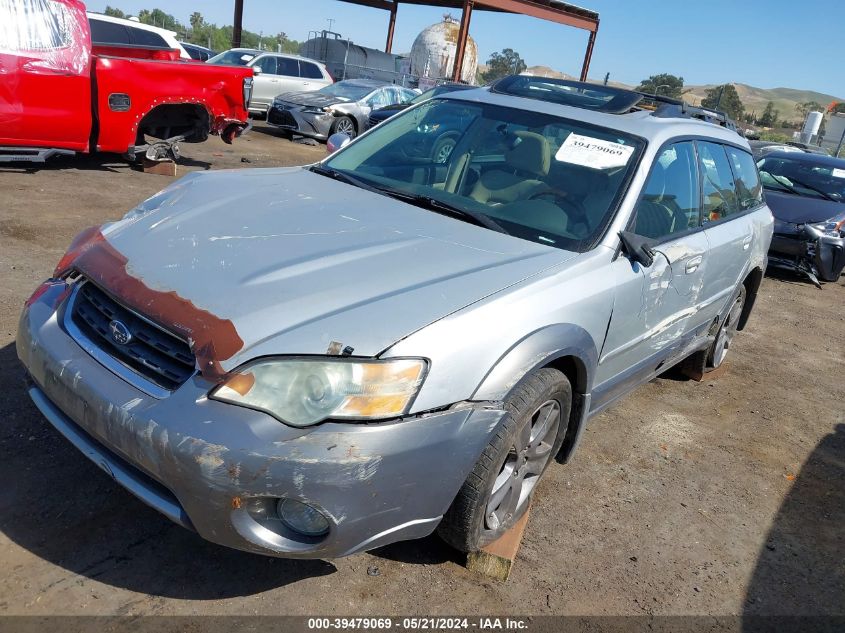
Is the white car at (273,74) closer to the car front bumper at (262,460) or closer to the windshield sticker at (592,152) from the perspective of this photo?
the windshield sticker at (592,152)

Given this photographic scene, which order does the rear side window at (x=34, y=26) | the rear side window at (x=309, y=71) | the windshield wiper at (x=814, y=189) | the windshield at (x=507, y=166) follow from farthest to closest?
the rear side window at (x=309, y=71) → the windshield wiper at (x=814, y=189) → the rear side window at (x=34, y=26) → the windshield at (x=507, y=166)

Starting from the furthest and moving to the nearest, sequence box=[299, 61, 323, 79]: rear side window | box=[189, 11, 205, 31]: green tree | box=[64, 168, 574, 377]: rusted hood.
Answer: box=[189, 11, 205, 31]: green tree → box=[299, 61, 323, 79]: rear side window → box=[64, 168, 574, 377]: rusted hood

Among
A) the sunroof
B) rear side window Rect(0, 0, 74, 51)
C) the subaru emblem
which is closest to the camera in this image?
the subaru emblem

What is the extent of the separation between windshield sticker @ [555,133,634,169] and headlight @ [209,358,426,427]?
1738mm

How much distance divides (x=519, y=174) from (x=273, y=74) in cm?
1395

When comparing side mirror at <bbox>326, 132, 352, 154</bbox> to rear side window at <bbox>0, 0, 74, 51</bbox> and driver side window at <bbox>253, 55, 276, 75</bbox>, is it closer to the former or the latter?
rear side window at <bbox>0, 0, 74, 51</bbox>

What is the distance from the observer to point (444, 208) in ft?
10.5

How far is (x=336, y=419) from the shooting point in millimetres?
2068

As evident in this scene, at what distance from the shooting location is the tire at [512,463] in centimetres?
241

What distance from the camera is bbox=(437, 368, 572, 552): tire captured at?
2.41m

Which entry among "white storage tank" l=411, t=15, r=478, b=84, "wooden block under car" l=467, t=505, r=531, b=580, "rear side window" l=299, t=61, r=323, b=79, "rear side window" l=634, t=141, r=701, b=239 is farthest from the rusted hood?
"white storage tank" l=411, t=15, r=478, b=84

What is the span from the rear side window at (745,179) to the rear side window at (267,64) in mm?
13043

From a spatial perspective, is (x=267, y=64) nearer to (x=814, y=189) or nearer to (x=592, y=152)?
(x=814, y=189)

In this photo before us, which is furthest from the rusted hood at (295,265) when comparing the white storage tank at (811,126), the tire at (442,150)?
the white storage tank at (811,126)
